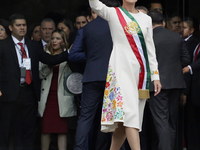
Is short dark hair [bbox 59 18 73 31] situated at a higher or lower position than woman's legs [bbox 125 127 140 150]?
higher

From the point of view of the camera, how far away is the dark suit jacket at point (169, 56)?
6449 mm

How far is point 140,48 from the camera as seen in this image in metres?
4.88

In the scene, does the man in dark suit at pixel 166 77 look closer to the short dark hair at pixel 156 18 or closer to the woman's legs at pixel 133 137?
the short dark hair at pixel 156 18

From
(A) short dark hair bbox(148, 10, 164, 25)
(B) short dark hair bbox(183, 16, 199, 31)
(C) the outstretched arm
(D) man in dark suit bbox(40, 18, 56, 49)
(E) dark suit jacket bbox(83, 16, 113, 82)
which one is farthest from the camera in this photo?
(B) short dark hair bbox(183, 16, 199, 31)

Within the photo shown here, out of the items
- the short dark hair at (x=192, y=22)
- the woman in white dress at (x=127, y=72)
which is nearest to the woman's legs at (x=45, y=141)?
the woman in white dress at (x=127, y=72)

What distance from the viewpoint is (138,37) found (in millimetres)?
4848

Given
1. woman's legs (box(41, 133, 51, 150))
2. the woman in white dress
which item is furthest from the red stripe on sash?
woman's legs (box(41, 133, 51, 150))

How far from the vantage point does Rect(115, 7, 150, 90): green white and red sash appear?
189 inches

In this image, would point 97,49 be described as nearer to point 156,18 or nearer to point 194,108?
point 156,18

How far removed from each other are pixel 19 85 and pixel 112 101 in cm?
194

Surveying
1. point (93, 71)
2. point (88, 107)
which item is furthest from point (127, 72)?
point (88, 107)

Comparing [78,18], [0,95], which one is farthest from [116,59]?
[78,18]

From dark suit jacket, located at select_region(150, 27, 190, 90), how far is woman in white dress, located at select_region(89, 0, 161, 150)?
5.01ft

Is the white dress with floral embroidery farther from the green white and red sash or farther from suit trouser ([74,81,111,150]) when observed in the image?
suit trouser ([74,81,111,150])
